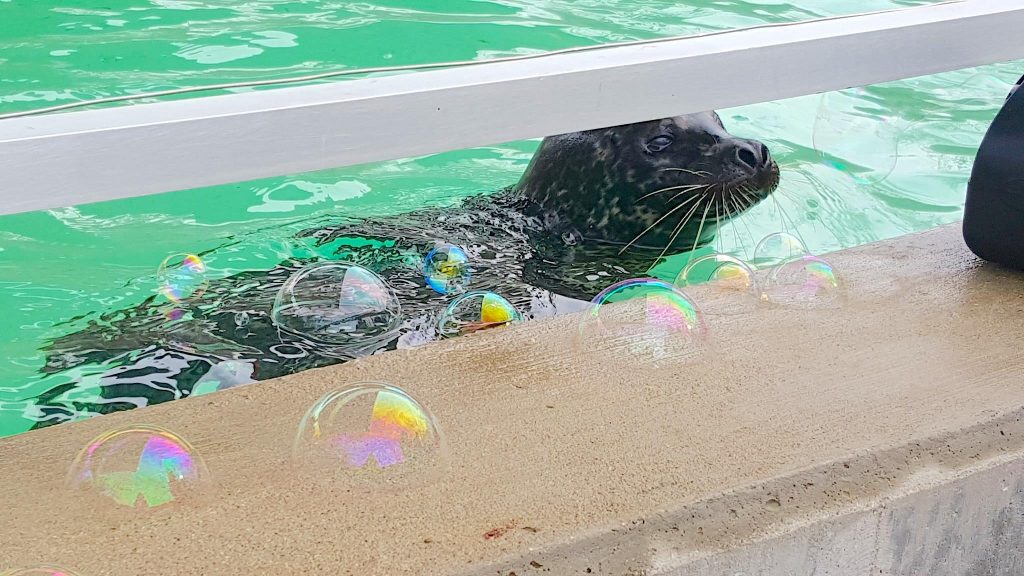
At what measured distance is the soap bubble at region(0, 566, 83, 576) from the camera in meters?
1.57

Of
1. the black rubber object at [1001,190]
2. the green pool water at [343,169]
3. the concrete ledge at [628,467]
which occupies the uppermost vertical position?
the black rubber object at [1001,190]

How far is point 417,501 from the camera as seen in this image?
183cm

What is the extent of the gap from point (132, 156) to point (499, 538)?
94cm

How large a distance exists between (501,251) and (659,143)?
82 centimetres

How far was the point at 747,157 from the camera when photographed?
12.8 ft

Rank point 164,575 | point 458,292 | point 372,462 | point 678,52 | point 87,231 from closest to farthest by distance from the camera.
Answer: point 164,575 < point 372,462 < point 678,52 < point 458,292 < point 87,231

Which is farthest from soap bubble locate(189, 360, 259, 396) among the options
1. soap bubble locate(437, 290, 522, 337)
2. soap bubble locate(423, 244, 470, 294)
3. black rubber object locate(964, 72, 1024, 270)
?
black rubber object locate(964, 72, 1024, 270)

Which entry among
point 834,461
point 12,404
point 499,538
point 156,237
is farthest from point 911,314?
point 156,237

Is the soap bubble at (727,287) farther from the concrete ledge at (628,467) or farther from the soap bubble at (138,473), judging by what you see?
the soap bubble at (138,473)

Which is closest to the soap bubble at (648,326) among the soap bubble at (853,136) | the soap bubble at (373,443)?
the soap bubble at (373,443)

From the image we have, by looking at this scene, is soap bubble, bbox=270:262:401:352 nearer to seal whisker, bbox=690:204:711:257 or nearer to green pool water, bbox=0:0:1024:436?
green pool water, bbox=0:0:1024:436

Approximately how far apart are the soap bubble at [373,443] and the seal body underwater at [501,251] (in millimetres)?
1037

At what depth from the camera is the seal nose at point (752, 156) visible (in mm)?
3871

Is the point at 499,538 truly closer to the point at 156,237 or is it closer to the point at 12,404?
the point at 12,404
